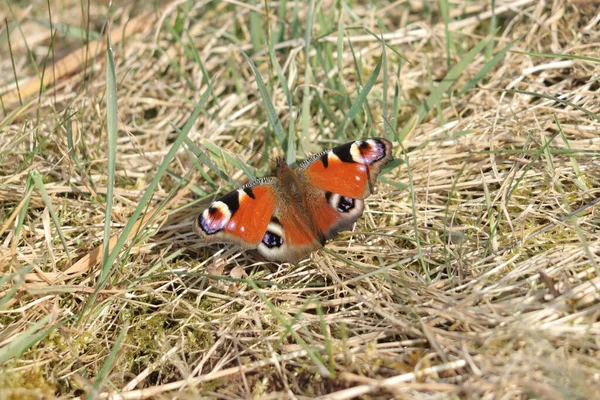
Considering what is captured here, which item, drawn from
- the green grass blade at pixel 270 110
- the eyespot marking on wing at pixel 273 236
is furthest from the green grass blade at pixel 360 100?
the eyespot marking on wing at pixel 273 236

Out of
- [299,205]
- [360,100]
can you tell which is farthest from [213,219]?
[360,100]

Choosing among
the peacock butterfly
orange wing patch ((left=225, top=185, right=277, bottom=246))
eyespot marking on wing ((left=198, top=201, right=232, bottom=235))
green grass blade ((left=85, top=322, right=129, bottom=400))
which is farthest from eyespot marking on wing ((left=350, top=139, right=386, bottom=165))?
green grass blade ((left=85, top=322, right=129, bottom=400))

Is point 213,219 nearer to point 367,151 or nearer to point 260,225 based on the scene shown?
point 260,225

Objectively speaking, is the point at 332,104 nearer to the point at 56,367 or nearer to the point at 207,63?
the point at 207,63

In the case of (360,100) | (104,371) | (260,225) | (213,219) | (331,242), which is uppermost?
(360,100)

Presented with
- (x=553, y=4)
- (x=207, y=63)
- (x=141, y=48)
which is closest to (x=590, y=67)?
(x=553, y=4)

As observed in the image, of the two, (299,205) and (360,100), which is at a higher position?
(360,100)

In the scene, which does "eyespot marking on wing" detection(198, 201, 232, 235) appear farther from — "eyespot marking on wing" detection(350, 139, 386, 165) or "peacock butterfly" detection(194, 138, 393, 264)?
"eyespot marking on wing" detection(350, 139, 386, 165)
